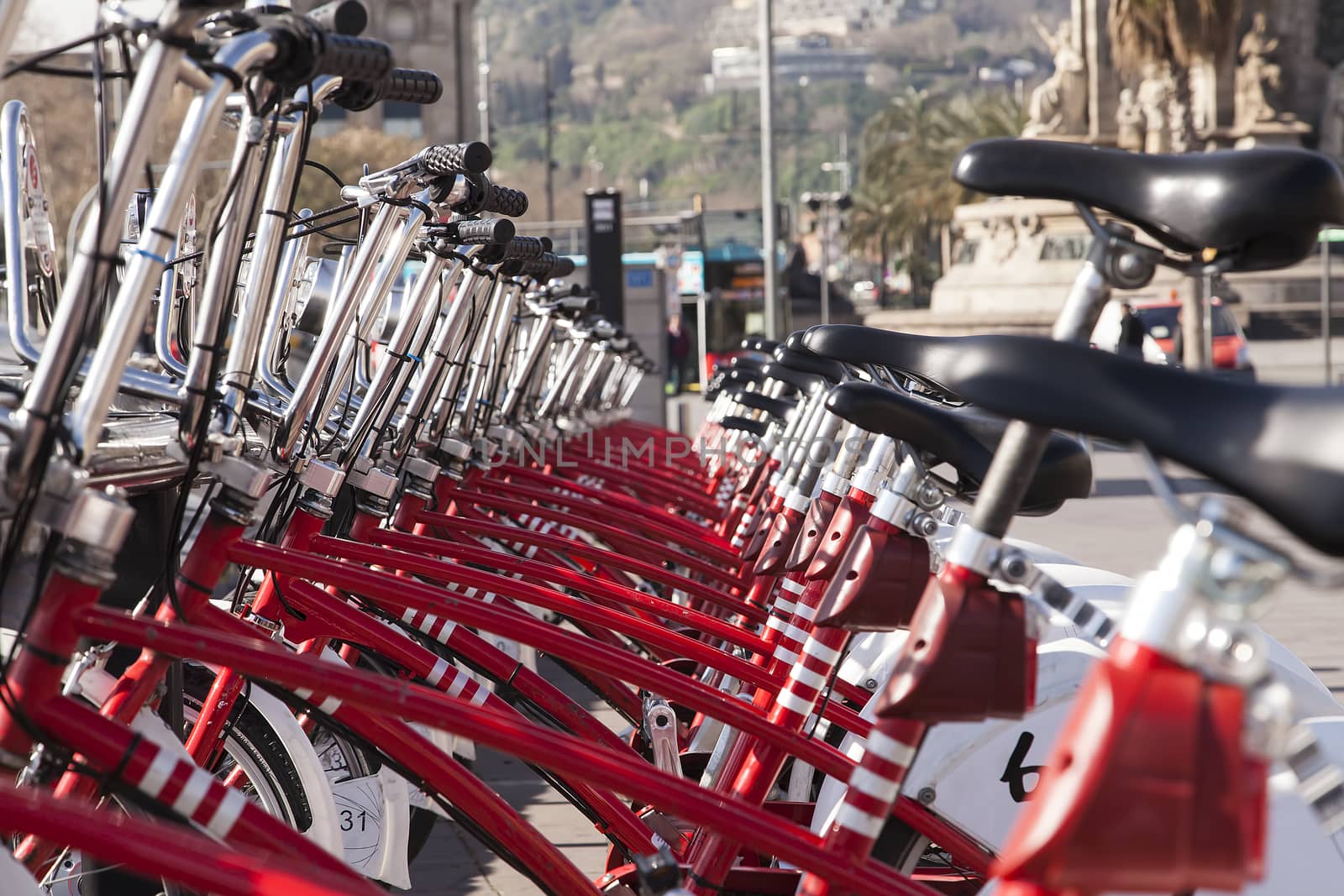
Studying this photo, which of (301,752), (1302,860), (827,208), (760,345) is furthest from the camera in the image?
(827,208)

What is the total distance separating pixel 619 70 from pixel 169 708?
180 metres

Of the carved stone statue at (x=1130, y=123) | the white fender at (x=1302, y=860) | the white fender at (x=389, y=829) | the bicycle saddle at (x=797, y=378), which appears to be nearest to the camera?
the white fender at (x=1302, y=860)

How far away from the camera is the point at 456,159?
2992 mm

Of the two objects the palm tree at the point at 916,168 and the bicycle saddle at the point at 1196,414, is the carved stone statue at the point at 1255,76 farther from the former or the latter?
the bicycle saddle at the point at 1196,414

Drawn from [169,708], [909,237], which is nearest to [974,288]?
[169,708]

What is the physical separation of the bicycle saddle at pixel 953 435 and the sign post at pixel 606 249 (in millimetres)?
13245

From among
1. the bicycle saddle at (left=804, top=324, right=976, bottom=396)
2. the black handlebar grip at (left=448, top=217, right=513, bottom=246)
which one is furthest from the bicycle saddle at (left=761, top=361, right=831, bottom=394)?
the bicycle saddle at (left=804, top=324, right=976, bottom=396)

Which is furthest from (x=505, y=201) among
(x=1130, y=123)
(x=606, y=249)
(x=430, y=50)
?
(x=430, y=50)

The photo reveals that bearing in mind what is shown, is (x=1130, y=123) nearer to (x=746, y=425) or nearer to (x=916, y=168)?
(x=746, y=425)

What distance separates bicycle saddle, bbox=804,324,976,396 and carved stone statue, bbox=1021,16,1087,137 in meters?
25.9

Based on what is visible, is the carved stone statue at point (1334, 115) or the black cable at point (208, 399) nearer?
the black cable at point (208, 399)

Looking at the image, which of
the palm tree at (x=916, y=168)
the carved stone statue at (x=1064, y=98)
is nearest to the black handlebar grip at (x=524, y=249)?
the carved stone statue at (x=1064, y=98)

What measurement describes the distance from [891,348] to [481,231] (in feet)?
4.53

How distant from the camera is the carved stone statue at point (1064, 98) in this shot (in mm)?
27750
